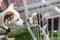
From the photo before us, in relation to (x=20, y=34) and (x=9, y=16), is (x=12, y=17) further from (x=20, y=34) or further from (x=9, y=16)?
(x=20, y=34)

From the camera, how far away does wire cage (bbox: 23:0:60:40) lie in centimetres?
92

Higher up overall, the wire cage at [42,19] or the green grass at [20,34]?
the wire cage at [42,19]

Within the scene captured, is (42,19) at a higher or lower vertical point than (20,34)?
higher

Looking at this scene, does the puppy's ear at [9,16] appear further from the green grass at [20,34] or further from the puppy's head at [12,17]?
the green grass at [20,34]

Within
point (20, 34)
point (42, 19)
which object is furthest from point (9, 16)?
point (42, 19)

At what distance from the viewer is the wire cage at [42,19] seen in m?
0.92

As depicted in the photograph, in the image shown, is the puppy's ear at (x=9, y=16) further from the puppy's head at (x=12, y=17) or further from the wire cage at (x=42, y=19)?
the wire cage at (x=42, y=19)

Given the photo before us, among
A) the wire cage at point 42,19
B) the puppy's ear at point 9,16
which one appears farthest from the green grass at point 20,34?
the puppy's ear at point 9,16

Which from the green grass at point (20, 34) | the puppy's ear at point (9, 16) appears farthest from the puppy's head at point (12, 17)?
the green grass at point (20, 34)

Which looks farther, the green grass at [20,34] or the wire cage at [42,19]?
the green grass at [20,34]

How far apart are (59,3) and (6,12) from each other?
83 centimetres

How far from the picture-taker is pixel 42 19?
1191mm

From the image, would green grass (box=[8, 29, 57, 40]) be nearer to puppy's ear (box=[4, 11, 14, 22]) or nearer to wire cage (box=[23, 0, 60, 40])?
wire cage (box=[23, 0, 60, 40])

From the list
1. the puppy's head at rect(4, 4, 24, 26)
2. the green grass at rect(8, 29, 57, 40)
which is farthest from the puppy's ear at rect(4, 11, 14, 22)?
the green grass at rect(8, 29, 57, 40)
